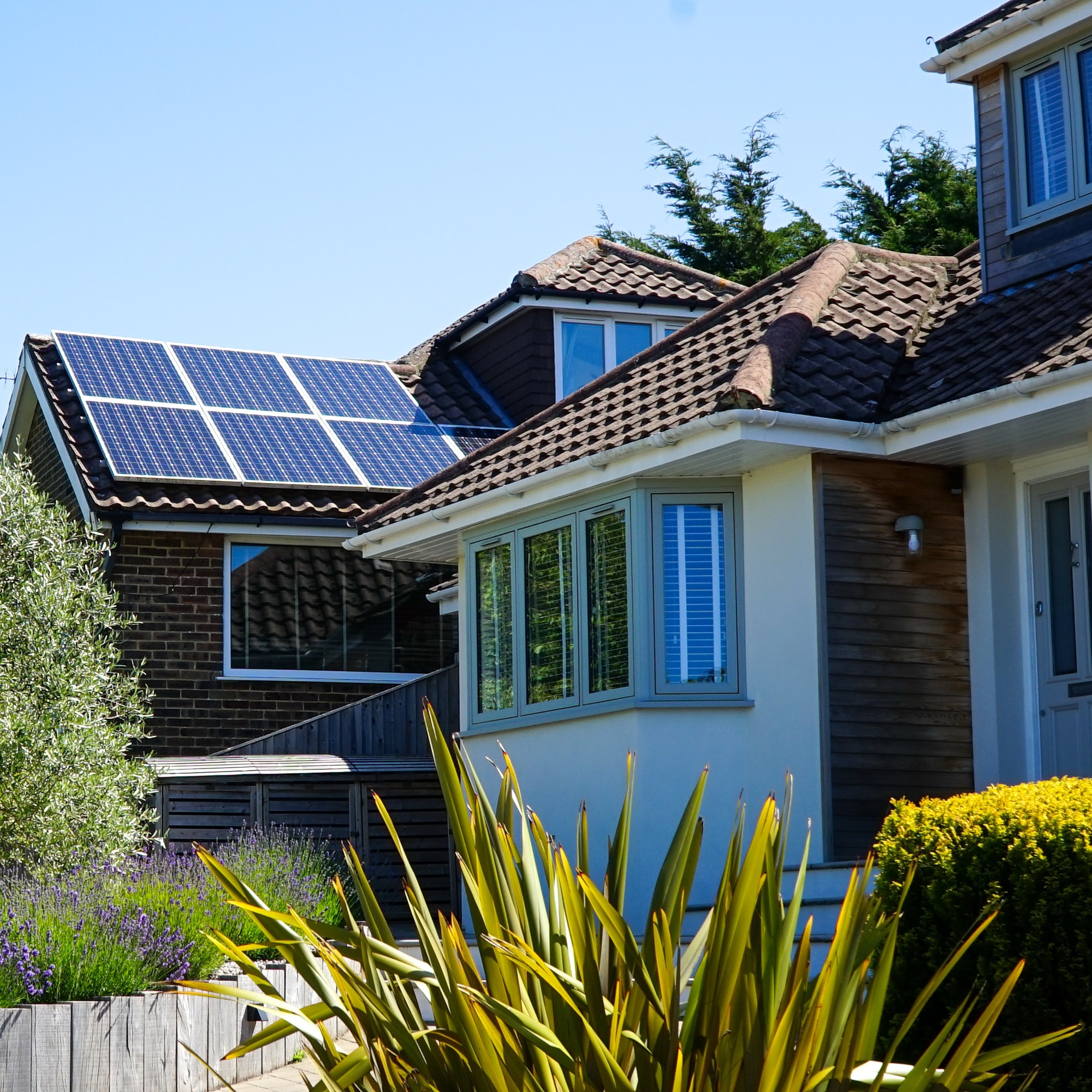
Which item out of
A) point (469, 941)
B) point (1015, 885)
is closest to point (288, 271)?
point (469, 941)

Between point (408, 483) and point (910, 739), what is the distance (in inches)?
318

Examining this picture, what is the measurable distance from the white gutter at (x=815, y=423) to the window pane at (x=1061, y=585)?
4.33 feet

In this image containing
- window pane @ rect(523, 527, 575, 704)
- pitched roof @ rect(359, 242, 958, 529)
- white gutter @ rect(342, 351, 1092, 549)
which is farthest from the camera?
window pane @ rect(523, 527, 575, 704)

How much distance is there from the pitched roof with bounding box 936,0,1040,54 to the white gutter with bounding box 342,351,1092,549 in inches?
155

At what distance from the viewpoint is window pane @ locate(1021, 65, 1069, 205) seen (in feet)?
39.3

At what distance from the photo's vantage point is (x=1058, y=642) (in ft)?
35.7

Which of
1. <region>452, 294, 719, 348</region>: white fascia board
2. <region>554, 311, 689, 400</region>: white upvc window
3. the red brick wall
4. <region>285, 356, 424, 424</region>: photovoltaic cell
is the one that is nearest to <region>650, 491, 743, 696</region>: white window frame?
the red brick wall

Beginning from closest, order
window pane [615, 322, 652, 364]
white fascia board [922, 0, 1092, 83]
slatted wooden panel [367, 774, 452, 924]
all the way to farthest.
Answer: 1. white fascia board [922, 0, 1092, 83]
2. slatted wooden panel [367, 774, 452, 924]
3. window pane [615, 322, 652, 364]

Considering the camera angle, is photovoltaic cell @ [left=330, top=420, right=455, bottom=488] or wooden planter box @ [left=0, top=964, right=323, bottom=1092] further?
photovoltaic cell @ [left=330, top=420, right=455, bottom=488]

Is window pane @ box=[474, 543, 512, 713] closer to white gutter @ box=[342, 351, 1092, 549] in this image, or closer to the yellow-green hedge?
white gutter @ box=[342, 351, 1092, 549]

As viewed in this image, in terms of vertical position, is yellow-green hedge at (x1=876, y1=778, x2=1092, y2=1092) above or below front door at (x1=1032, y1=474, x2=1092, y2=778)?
below

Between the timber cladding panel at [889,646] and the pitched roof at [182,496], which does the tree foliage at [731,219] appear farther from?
the timber cladding panel at [889,646]

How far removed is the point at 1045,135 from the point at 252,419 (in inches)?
383

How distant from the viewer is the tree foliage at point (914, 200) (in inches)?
1246
